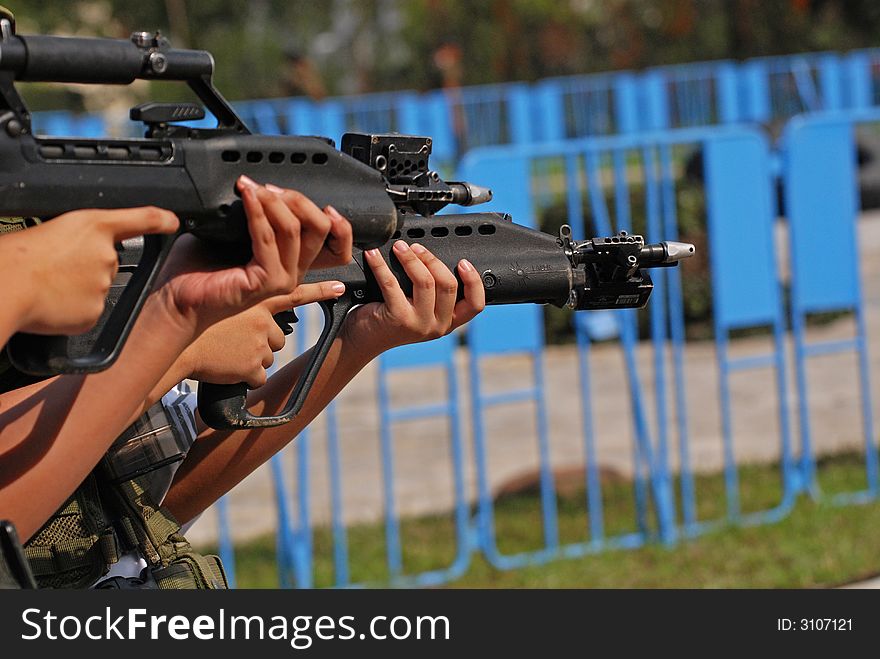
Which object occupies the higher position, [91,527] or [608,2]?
[608,2]

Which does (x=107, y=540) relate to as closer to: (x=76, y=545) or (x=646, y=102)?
(x=76, y=545)

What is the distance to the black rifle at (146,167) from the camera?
1700 millimetres

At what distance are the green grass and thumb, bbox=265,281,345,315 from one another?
319 centimetres

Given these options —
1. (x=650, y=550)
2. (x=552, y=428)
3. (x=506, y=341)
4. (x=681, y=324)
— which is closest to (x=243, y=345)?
(x=506, y=341)

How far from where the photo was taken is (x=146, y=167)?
1.82m

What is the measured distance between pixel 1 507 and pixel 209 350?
42 cm

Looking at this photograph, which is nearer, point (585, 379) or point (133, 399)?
point (133, 399)

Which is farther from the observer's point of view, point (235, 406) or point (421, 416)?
point (421, 416)

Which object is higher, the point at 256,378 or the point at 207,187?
the point at 207,187

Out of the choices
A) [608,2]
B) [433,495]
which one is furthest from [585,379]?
[608,2]

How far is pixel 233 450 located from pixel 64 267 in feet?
2.71

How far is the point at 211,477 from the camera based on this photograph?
2428mm
